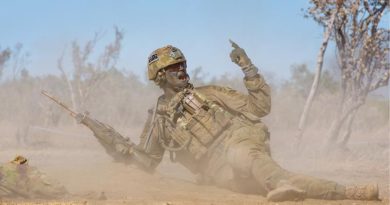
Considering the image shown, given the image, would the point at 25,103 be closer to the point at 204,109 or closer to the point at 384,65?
the point at 384,65

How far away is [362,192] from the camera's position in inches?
243

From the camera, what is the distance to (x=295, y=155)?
15.5 meters

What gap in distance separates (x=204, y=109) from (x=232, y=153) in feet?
2.87

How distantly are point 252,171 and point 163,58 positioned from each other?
2.07 metres

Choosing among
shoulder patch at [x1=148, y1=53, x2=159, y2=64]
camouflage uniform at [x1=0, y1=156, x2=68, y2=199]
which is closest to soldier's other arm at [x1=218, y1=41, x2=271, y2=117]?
shoulder patch at [x1=148, y1=53, x2=159, y2=64]

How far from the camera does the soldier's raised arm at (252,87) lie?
24.4 feet

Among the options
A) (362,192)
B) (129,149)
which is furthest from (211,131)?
(362,192)

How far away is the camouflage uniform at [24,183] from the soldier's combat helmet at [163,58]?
2088 mm

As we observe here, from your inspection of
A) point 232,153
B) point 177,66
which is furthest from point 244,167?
point 177,66

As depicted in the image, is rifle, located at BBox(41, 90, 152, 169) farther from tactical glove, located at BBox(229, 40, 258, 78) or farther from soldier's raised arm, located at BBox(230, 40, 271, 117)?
tactical glove, located at BBox(229, 40, 258, 78)

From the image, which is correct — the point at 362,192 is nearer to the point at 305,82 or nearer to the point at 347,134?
the point at 347,134

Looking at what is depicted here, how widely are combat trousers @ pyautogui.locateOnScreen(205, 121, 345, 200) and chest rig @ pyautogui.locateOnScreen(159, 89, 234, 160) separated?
0.53 feet

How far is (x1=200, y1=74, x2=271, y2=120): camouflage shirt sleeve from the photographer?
754 centimetres

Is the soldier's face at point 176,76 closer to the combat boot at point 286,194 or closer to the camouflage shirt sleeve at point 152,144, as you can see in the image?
the camouflage shirt sleeve at point 152,144
